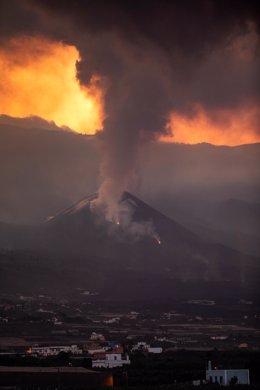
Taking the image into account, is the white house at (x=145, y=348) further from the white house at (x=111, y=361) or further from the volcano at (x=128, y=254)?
the volcano at (x=128, y=254)

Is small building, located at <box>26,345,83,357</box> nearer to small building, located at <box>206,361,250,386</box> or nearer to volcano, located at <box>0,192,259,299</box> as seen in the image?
small building, located at <box>206,361,250,386</box>

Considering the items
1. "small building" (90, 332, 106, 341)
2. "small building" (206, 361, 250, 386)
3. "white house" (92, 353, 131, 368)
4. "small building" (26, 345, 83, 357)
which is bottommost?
"small building" (206, 361, 250, 386)

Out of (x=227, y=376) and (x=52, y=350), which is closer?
(x=227, y=376)

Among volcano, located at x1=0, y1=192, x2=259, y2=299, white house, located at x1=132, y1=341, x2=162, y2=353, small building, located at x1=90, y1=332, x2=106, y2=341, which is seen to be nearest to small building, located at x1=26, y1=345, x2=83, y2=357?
white house, located at x1=132, y1=341, x2=162, y2=353

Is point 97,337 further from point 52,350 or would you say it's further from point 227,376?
point 227,376

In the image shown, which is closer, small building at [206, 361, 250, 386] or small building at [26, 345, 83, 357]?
small building at [206, 361, 250, 386]

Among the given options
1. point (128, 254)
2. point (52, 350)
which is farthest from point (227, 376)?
point (128, 254)
